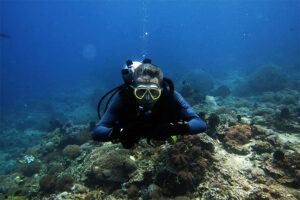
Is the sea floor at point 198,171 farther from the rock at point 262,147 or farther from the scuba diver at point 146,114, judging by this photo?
the scuba diver at point 146,114

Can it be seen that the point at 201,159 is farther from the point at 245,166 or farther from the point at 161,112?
the point at 161,112

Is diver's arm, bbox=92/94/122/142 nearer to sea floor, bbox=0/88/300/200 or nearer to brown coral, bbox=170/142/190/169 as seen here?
sea floor, bbox=0/88/300/200

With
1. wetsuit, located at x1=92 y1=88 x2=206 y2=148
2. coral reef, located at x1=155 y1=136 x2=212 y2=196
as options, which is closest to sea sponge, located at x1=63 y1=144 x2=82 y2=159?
coral reef, located at x1=155 y1=136 x2=212 y2=196

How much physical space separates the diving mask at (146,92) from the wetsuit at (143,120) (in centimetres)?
26

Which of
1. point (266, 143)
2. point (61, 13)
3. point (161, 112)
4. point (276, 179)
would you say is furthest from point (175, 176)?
point (61, 13)

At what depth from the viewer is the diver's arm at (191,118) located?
8.58 ft

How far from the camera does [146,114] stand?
2.63 metres

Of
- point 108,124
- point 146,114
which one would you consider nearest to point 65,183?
point 108,124

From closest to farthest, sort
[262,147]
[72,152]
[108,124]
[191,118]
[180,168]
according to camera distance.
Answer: [108,124]
[191,118]
[180,168]
[262,147]
[72,152]

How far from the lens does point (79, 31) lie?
188 metres

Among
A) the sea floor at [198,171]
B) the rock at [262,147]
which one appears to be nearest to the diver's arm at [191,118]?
the sea floor at [198,171]

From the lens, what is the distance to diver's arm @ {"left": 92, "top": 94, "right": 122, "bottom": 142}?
2.56 metres

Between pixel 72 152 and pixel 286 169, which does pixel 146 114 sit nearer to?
pixel 286 169

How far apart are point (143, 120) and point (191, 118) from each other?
96 cm
